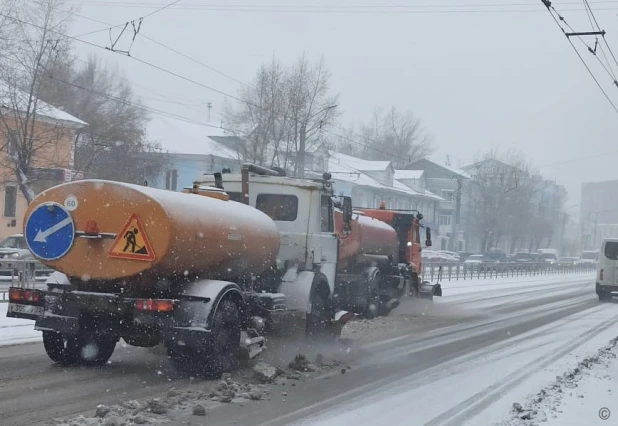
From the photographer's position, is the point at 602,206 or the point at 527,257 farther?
the point at 602,206

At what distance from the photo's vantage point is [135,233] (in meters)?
8.94

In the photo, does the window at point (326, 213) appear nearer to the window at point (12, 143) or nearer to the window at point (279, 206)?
the window at point (279, 206)

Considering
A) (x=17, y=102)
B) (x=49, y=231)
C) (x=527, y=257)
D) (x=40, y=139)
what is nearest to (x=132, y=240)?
(x=49, y=231)

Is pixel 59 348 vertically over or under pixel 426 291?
under

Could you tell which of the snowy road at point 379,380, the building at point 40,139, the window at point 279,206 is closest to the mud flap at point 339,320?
the snowy road at point 379,380

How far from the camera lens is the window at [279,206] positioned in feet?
42.5

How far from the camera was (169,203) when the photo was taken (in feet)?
29.7

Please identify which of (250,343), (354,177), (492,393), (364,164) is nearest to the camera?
(492,393)

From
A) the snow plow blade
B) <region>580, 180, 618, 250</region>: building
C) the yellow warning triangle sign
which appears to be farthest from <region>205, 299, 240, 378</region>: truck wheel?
<region>580, 180, 618, 250</region>: building

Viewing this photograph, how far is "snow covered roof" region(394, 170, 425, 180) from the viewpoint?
8031 cm

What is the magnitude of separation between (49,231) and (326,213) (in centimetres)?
528

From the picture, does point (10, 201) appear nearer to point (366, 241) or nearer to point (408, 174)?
point (366, 241)

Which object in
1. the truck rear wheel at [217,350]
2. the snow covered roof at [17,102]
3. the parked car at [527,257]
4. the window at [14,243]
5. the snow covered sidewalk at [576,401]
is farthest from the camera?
the parked car at [527,257]

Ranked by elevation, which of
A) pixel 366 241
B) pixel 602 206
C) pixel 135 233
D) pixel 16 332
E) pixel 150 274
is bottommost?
pixel 16 332
